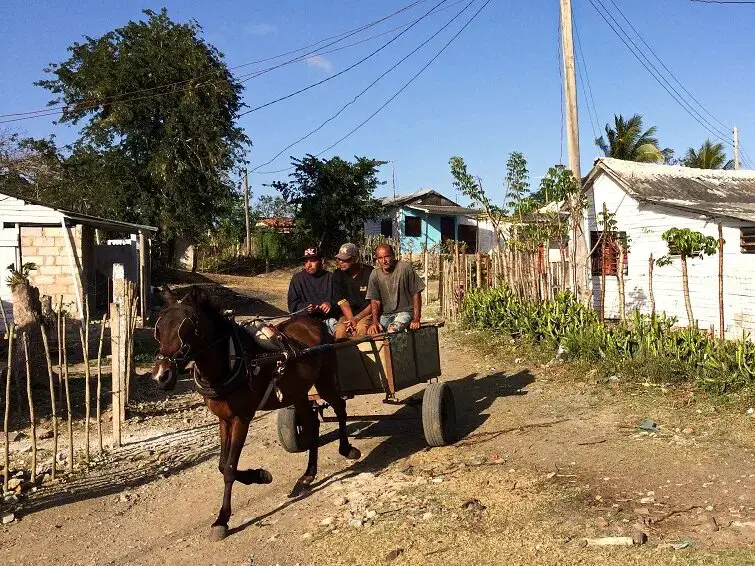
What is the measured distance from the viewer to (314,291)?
7355mm

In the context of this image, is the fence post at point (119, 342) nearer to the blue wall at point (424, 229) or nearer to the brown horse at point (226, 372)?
the brown horse at point (226, 372)

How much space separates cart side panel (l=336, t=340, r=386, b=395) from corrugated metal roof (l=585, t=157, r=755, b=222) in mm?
9705

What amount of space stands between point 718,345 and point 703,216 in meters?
6.57

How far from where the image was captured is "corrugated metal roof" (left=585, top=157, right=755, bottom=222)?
15.2 m

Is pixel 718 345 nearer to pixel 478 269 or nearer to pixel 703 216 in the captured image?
pixel 703 216

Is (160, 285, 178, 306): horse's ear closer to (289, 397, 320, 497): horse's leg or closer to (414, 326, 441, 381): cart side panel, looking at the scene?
(289, 397, 320, 497): horse's leg

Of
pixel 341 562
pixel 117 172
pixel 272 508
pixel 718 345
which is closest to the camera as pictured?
pixel 341 562

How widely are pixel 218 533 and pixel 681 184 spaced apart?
1537 centimetres

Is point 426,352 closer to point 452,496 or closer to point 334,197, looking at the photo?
point 452,496

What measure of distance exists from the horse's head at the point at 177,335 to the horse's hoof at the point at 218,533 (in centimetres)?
116

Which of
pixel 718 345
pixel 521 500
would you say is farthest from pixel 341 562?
pixel 718 345

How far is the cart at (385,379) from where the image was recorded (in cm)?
650

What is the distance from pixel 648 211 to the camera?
601 inches

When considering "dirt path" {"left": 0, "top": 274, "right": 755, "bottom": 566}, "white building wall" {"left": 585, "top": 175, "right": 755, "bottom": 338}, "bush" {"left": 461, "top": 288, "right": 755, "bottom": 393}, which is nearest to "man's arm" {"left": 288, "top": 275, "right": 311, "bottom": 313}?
"dirt path" {"left": 0, "top": 274, "right": 755, "bottom": 566}
